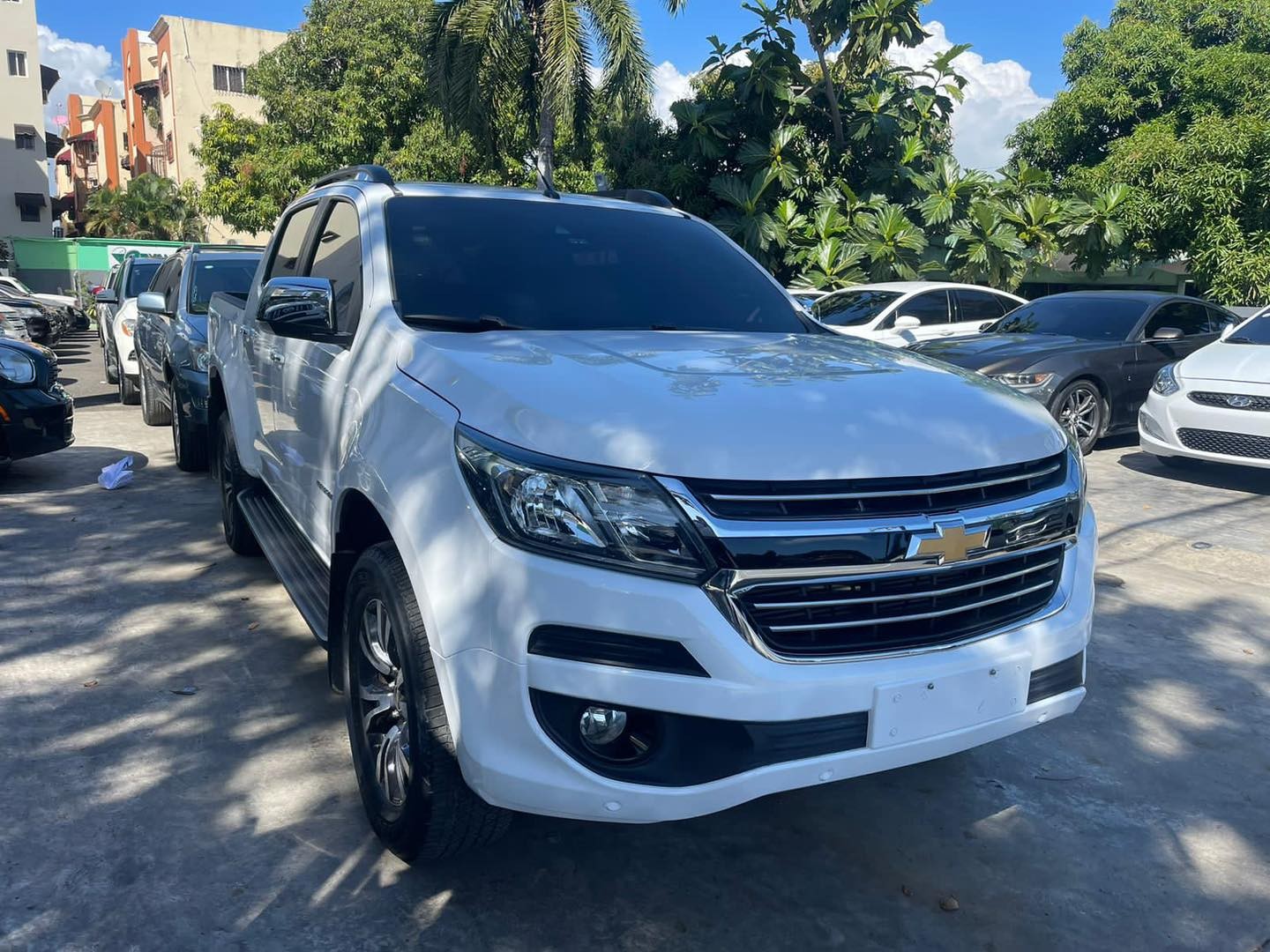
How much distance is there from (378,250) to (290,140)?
29420 mm

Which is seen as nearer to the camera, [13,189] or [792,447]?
[792,447]

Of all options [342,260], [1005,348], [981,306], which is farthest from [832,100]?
[342,260]

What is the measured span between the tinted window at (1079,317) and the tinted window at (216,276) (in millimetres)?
7204

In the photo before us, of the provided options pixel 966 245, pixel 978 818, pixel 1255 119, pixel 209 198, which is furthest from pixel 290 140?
pixel 978 818

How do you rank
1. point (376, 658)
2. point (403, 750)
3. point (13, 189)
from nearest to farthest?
1. point (403, 750)
2. point (376, 658)
3. point (13, 189)

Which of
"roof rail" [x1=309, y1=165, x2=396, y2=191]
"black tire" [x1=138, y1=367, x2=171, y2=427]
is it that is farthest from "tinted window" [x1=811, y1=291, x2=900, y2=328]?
"roof rail" [x1=309, y1=165, x2=396, y2=191]

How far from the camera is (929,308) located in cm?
1260

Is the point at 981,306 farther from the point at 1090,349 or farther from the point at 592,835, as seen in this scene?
the point at 592,835

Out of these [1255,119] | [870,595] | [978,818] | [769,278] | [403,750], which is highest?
[1255,119]

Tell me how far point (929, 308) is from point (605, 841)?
1061 cm

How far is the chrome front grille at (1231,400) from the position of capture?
7715 millimetres

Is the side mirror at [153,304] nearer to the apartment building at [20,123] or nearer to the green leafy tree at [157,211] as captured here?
the green leafy tree at [157,211]

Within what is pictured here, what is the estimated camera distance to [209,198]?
33.1 m

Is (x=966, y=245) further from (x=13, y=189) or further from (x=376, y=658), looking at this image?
(x=13, y=189)
